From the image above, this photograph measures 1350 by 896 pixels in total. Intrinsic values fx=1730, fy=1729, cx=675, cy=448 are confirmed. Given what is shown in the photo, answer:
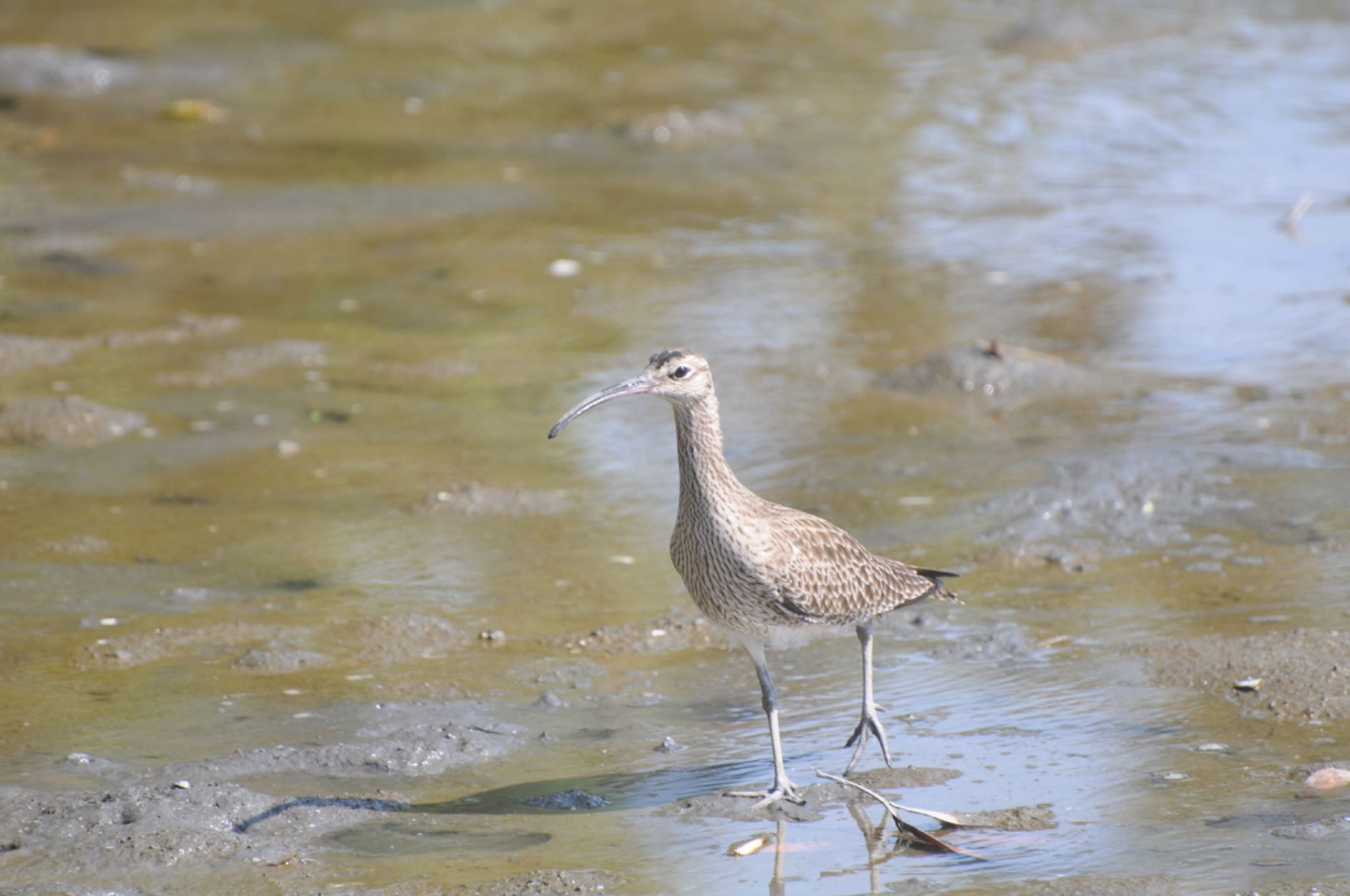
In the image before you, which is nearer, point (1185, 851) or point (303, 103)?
point (1185, 851)

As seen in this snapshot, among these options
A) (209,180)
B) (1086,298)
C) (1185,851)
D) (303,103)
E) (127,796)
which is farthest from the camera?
(303,103)

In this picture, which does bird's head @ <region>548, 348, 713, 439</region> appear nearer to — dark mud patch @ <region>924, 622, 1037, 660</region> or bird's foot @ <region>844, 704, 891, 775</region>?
bird's foot @ <region>844, 704, 891, 775</region>

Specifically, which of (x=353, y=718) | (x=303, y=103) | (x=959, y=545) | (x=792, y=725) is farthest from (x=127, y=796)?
(x=303, y=103)

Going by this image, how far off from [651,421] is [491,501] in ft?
5.50

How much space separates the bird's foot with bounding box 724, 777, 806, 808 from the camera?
18.5 ft

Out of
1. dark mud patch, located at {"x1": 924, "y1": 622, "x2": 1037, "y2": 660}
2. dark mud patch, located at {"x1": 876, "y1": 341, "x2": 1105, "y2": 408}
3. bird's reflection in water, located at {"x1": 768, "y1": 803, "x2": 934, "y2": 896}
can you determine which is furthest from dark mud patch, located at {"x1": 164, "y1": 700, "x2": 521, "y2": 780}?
dark mud patch, located at {"x1": 876, "y1": 341, "x2": 1105, "y2": 408}

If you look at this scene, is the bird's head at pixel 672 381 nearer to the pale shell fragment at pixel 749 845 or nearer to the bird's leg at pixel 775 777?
the bird's leg at pixel 775 777

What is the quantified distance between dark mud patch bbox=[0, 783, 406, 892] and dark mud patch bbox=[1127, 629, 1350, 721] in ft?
9.75

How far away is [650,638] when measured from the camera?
7215 mm

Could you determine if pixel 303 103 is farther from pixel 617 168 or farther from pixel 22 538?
pixel 22 538

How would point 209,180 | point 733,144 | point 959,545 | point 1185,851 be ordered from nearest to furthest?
point 1185,851, point 959,545, point 209,180, point 733,144

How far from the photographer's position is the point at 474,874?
5.21m

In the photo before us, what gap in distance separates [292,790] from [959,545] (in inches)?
136

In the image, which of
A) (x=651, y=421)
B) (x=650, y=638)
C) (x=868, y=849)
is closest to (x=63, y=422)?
(x=651, y=421)
